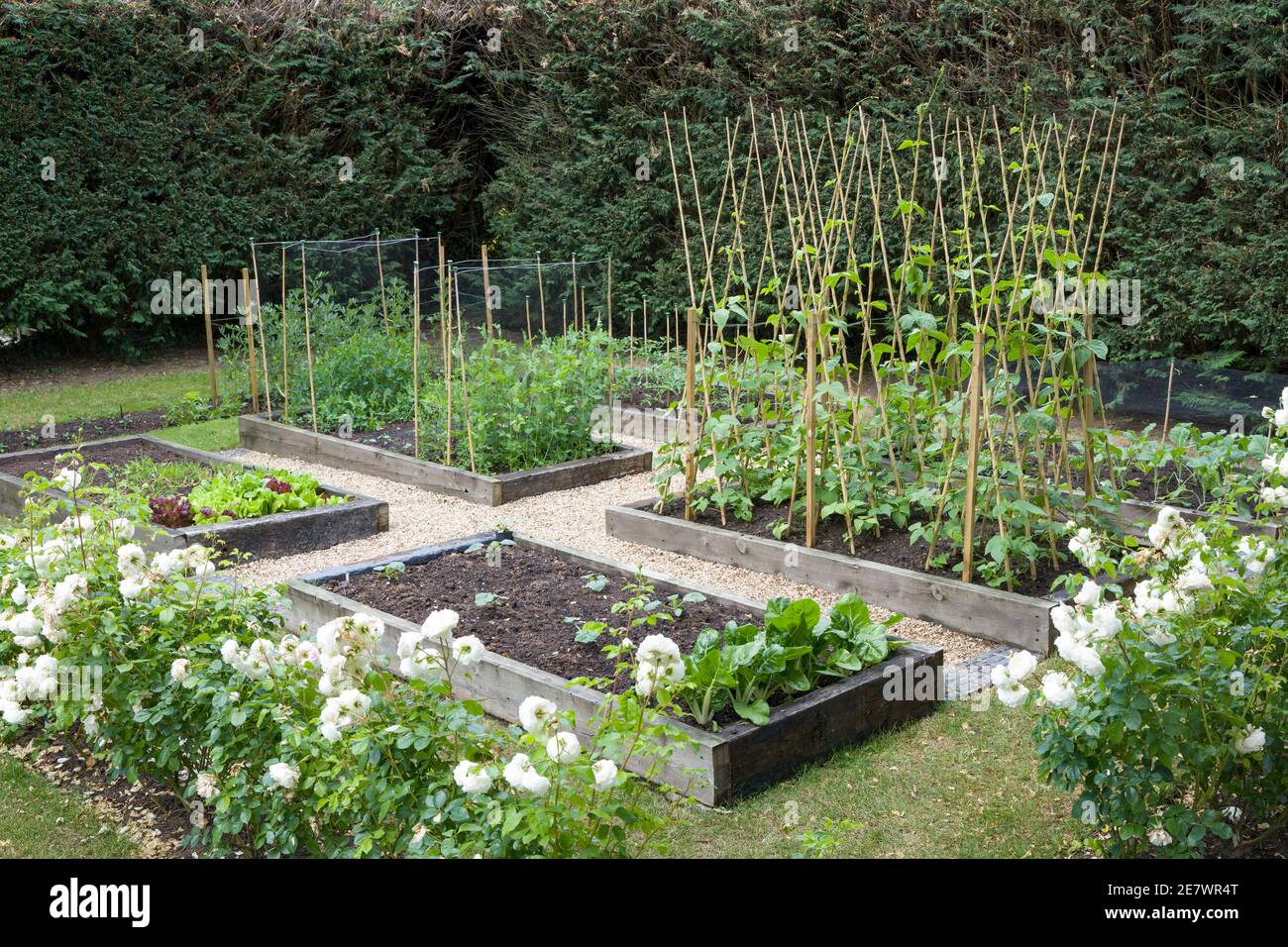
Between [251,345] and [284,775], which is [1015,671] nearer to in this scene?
[284,775]

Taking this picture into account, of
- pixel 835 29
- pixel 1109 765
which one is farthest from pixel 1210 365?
pixel 1109 765

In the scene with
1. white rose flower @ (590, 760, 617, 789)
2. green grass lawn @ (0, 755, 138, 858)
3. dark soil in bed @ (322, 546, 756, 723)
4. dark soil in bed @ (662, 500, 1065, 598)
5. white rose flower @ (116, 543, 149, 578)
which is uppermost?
white rose flower @ (116, 543, 149, 578)

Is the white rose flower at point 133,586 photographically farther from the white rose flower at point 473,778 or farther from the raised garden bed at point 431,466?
the raised garden bed at point 431,466

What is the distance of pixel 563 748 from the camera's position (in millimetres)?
2256

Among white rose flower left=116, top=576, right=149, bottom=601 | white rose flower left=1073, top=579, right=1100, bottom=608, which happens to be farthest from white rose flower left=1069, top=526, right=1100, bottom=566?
white rose flower left=116, top=576, right=149, bottom=601

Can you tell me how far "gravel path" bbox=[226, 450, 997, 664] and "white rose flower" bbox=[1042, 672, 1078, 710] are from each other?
5.86 feet

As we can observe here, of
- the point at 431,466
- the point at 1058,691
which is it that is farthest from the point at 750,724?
the point at 431,466

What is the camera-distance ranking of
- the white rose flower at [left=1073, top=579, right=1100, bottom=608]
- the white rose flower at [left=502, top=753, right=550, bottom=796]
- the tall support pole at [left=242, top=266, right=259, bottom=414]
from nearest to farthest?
the white rose flower at [left=502, top=753, right=550, bottom=796] → the white rose flower at [left=1073, top=579, right=1100, bottom=608] → the tall support pole at [left=242, top=266, right=259, bottom=414]

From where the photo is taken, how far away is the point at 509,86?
1241cm

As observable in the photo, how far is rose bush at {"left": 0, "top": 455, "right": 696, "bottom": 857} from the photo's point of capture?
2336mm

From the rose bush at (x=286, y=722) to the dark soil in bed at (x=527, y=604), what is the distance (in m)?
0.56

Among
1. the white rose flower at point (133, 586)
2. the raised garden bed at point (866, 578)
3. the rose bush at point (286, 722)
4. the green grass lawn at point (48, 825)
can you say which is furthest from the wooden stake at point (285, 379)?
the white rose flower at point (133, 586)

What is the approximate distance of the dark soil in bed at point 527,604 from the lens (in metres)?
4.06

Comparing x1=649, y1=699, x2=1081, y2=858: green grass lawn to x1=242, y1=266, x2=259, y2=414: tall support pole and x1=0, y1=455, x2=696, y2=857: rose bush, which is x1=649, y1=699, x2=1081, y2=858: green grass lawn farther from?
x1=242, y1=266, x2=259, y2=414: tall support pole
